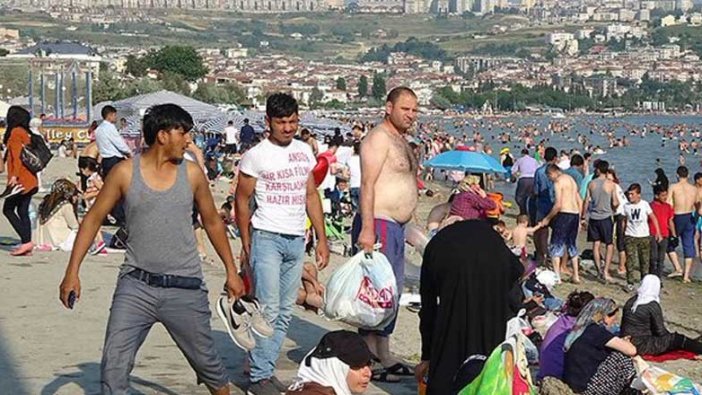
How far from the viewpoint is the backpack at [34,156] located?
41.2 feet

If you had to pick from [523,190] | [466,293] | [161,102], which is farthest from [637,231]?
[161,102]

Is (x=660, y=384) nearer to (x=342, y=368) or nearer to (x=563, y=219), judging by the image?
(x=342, y=368)

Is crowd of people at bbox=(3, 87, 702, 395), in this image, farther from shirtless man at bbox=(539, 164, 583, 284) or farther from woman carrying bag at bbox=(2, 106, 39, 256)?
shirtless man at bbox=(539, 164, 583, 284)

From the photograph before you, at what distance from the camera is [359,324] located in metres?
7.56

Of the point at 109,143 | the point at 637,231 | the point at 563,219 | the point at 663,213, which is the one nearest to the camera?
the point at 563,219

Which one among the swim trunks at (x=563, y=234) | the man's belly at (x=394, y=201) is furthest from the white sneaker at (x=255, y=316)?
the swim trunks at (x=563, y=234)

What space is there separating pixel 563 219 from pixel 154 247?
31.2 ft

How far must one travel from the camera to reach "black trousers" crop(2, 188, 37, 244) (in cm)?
1283

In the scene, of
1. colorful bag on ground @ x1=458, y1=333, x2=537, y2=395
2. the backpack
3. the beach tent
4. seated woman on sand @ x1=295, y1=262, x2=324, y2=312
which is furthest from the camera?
the beach tent

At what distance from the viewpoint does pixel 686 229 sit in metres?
16.3

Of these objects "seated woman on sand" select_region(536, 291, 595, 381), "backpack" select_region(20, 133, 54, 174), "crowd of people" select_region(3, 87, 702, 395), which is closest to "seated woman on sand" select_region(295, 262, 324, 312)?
"crowd of people" select_region(3, 87, 702, 395)

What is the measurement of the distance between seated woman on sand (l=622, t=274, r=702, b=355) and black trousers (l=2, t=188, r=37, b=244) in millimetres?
6208

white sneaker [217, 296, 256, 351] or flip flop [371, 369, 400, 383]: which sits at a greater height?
white sneaker [217, 296, 256, 351]

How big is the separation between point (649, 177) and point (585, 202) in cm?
3600
